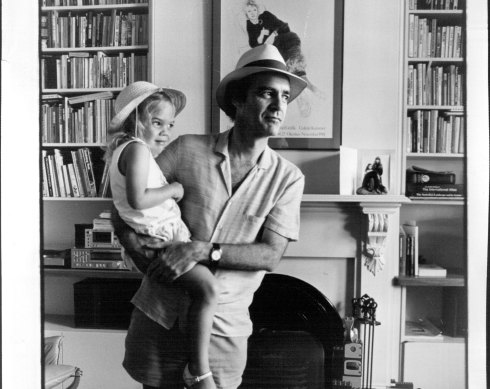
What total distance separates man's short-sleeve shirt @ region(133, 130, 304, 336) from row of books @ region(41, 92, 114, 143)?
349 mm

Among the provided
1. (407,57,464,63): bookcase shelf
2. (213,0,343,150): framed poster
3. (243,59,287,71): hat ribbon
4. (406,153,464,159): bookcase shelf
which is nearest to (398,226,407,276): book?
(406,153,464,159): bookcase shelf

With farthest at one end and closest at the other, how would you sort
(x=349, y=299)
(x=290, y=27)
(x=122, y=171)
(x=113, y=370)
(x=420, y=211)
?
(x=349, y=299)
(x=420, y=211)
(x=290, y=27)
(x=113, y=370)
(x=122, y=171)

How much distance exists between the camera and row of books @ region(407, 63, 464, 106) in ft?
3.71

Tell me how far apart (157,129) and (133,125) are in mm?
46

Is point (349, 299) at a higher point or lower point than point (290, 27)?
lower

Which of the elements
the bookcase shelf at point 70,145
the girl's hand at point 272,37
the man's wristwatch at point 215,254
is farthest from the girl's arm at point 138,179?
the girl's hand at point 272,37

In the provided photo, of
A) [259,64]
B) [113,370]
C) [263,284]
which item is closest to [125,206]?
[259,64]

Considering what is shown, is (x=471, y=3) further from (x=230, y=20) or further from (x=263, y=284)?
(x=263, y=284)

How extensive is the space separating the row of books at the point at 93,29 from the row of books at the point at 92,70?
4cm

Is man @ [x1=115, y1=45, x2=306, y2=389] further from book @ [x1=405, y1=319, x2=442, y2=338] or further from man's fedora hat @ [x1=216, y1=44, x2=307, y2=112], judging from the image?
book @ [x1=405, y1=319, x2=442, y2=338]

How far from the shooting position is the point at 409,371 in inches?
48.9

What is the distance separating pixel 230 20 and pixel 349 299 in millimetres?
888

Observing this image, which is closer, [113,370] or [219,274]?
[219,274]

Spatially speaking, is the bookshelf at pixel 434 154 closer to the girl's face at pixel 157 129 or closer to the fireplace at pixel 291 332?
the fireplace at pixel 291 332
